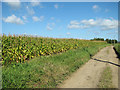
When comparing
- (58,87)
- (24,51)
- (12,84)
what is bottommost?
(58,87)

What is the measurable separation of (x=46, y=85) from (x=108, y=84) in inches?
116

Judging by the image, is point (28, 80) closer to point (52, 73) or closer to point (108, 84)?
point (52, 73)

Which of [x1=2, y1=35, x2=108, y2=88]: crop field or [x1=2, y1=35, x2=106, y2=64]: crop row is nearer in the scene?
[x1=2, y1=35, x2=108, y2=88]: crop field

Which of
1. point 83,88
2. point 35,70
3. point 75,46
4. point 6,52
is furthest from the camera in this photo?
point 75,46

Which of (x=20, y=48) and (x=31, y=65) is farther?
(x=20, y=48)

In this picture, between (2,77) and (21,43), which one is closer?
(2,77)

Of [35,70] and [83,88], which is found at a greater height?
[35,70]

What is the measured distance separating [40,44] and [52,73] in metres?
6.14

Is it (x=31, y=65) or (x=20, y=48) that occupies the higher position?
(x=20, y=48)

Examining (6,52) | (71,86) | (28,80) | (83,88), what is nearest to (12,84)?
(28,80)

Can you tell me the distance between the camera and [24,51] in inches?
353

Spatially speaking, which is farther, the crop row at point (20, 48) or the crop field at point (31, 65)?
the crop row at point (20, 48)

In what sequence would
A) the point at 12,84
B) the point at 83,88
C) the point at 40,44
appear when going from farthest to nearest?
the point at 40,44 < the point at 83,88 < the point at 12,84

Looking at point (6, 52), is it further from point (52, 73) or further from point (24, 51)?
point (52, 73)
